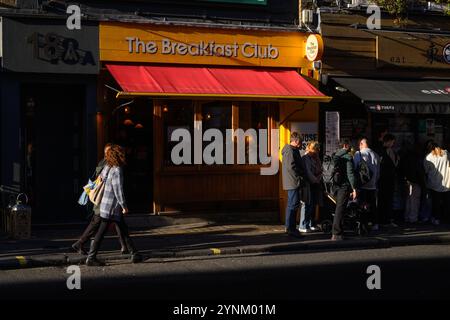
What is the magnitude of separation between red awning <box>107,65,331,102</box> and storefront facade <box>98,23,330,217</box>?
0.02m

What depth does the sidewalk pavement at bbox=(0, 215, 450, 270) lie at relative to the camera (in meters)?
10.9

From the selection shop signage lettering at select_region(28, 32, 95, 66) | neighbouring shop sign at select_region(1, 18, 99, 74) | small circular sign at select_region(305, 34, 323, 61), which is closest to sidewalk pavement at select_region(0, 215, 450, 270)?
neighbouring shop sign at select_region(1, 18, 99, 74)

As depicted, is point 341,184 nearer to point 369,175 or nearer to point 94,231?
point 369,175

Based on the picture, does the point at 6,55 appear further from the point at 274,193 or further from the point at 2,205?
the point at 274,193

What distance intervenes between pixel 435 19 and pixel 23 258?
11.0 m

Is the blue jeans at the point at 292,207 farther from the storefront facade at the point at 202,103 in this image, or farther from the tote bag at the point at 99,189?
the tote bag at the point at 99,189

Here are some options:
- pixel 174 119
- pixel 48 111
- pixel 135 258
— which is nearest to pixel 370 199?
pixel 174 119

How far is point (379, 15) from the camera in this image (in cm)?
1569

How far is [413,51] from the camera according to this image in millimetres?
15906

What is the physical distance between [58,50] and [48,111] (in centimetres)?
137

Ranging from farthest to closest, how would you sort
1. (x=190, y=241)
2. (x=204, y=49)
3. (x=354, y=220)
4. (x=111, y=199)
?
1. (x=204, y=49)
2. (x=354, y=220)
3. (x=190, y=241)
4. (x=111, y=199)

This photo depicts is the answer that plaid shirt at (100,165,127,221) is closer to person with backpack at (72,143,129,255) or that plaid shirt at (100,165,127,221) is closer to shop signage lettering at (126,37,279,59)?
person with backpack at (72,143,129,255)

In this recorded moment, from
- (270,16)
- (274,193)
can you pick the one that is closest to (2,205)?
(274,193)

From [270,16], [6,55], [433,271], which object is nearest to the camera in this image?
[433,271]
